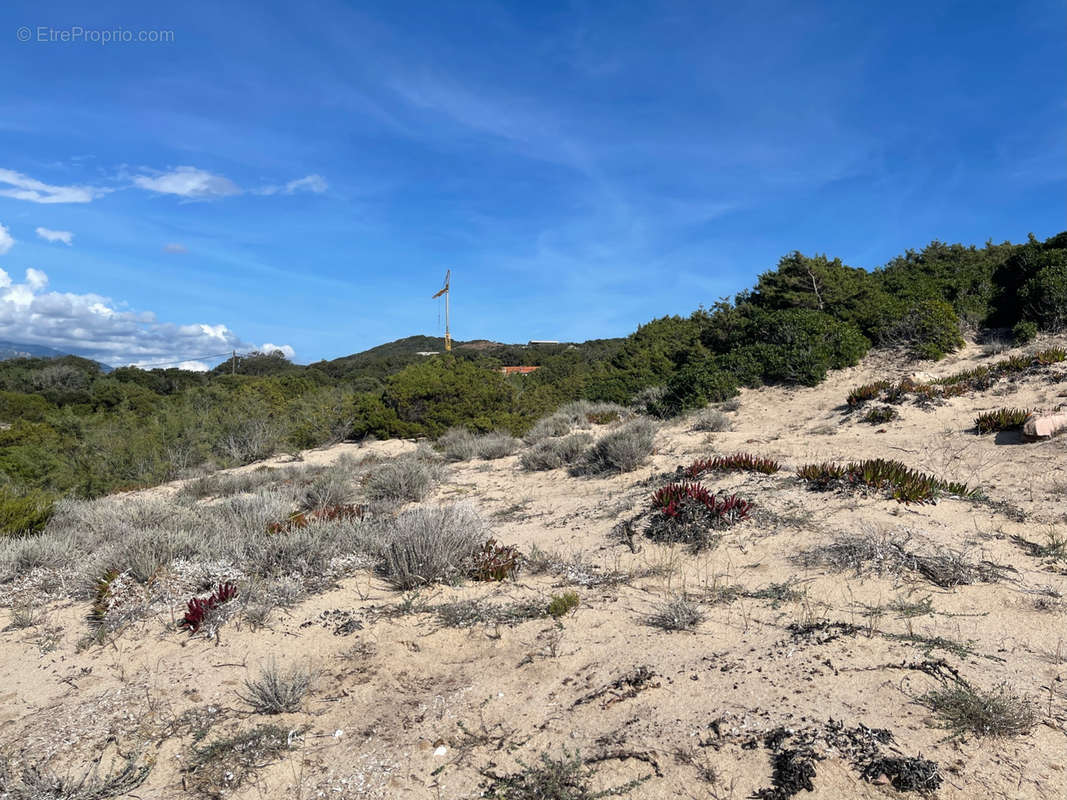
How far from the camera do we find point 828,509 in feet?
17.6

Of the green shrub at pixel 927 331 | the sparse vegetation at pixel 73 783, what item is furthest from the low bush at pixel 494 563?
the green shrub at pixel 927 331

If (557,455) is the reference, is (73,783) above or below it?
below

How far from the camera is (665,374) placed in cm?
1744

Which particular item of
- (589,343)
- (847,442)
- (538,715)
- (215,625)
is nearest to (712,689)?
(538,715)

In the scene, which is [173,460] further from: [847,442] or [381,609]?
[847,442]

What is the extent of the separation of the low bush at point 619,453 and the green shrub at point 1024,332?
957 cm

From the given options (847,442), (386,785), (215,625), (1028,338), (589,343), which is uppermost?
(589,343)

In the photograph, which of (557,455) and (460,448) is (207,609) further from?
(460,448)

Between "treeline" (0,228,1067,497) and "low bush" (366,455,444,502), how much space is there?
220 inches

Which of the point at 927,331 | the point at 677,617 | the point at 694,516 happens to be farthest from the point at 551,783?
the point at 927,331

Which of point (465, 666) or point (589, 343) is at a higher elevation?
point (589, 343)

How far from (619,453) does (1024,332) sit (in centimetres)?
1070

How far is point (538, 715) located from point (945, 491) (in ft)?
15.2

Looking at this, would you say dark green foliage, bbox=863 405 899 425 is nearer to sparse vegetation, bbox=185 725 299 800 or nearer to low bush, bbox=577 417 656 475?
low bush, bbox=577 417 656 475
